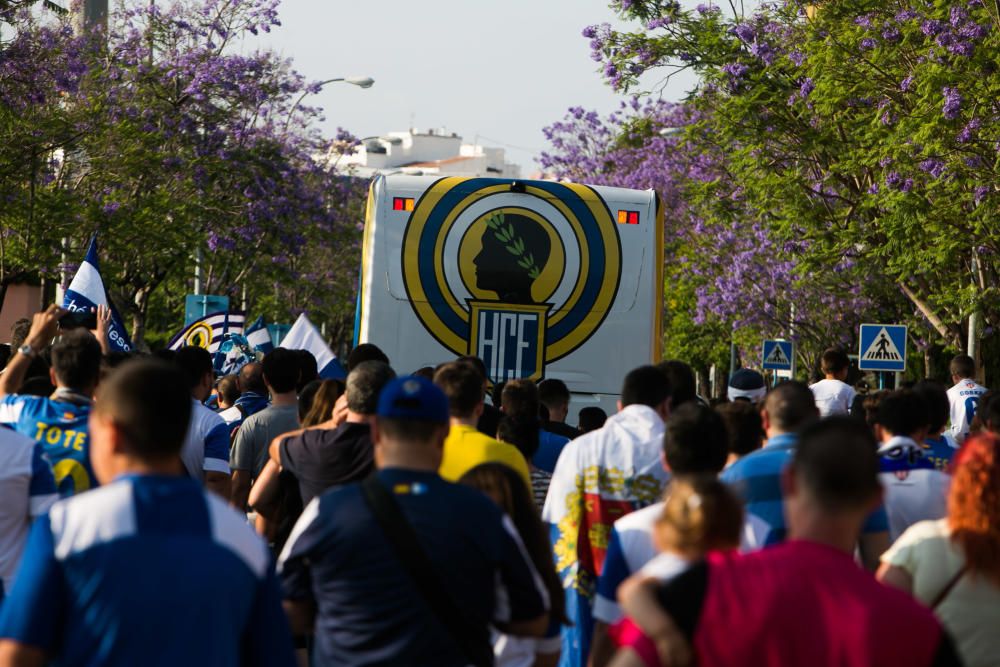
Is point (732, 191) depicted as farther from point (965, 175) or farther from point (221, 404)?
point (221, 404)

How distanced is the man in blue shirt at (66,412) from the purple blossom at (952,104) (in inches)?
533

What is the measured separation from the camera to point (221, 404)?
11133 mm

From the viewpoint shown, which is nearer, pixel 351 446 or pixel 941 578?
pixel 941 578

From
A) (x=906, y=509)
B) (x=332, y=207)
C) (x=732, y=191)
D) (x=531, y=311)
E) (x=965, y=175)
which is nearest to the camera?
(x=906, y=509)

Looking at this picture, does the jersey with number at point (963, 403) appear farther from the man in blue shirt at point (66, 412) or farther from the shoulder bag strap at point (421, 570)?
the shoulder bag strap at point (421, 570)

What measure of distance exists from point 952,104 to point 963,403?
541cm

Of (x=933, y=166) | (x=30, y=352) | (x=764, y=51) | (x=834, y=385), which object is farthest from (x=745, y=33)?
(x=30, y=352)

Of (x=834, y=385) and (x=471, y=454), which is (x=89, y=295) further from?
(x=471, y=454)

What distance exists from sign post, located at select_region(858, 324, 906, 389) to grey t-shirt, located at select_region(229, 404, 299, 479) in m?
14.6

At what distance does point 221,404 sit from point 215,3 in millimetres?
19681

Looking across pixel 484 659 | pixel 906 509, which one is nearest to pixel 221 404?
pixel 906 509

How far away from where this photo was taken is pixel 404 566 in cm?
420

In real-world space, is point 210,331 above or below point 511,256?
below

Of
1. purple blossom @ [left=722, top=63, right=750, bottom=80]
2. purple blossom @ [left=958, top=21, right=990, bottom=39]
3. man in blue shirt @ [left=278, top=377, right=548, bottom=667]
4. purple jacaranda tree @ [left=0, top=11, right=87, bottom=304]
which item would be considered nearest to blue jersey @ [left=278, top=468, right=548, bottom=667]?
man in blue shirt @ [left=278, top=377, right=548, bottom=667]
